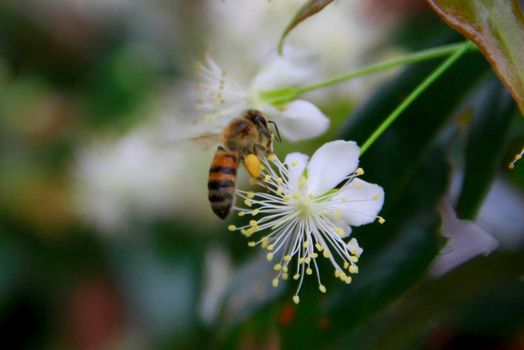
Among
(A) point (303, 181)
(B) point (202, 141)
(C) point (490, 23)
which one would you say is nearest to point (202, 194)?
(B) point (202, 141)

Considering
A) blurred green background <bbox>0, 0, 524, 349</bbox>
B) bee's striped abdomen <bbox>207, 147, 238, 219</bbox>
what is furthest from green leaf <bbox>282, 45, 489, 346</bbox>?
bee's striped abdomen <bbox>207, 147, 238, 219</bbox>

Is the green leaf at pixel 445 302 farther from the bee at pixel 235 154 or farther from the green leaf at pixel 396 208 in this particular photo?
the bee at pixel 235 154

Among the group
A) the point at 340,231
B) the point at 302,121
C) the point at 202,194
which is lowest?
the point at 340,231

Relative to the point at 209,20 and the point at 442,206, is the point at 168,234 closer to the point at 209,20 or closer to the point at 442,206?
the point at 209,20

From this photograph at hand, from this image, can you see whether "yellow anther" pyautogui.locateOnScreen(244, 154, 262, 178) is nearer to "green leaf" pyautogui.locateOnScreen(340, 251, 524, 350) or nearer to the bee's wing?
the bee's wing

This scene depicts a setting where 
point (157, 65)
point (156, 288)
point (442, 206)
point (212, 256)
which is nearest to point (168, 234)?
point (156, 288)

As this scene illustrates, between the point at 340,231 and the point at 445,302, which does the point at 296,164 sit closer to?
the point at 340,231
